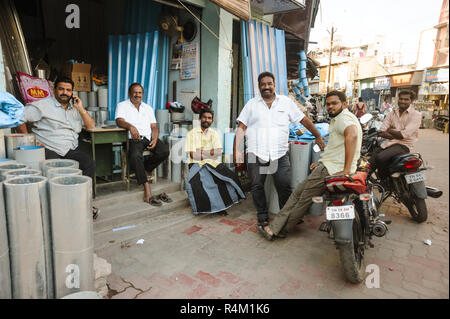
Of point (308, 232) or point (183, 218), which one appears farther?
point (183, 218)

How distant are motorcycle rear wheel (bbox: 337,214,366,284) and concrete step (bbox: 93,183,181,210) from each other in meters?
2.92

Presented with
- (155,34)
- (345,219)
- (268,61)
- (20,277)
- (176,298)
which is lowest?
(176,298)

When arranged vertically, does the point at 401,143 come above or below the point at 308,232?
above

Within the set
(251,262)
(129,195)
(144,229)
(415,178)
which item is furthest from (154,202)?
(415,178)

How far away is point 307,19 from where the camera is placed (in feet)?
24.0

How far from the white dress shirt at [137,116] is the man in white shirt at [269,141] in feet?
5.23

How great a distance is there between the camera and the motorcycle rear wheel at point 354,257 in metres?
2.42

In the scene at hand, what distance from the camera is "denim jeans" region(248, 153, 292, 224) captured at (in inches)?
148

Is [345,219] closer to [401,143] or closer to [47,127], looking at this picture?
[401,143]

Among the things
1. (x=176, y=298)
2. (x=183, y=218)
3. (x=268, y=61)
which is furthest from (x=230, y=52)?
(x=176, y=298)

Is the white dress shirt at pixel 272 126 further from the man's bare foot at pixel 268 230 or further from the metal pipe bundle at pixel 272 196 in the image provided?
the man's bare foot at pixel 268 230

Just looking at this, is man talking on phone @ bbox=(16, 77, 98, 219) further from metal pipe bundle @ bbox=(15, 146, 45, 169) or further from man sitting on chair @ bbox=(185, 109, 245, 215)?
man sitting on chair @ bbox=(185, 109, 245, 215)

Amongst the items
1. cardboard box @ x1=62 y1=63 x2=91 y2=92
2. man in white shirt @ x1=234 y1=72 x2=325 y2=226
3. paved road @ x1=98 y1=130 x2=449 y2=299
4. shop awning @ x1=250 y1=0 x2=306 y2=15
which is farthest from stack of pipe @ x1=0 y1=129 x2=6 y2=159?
shop awning @ x1=250 y1=0 x2=306 y2=15

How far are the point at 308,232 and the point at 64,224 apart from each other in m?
2.87
